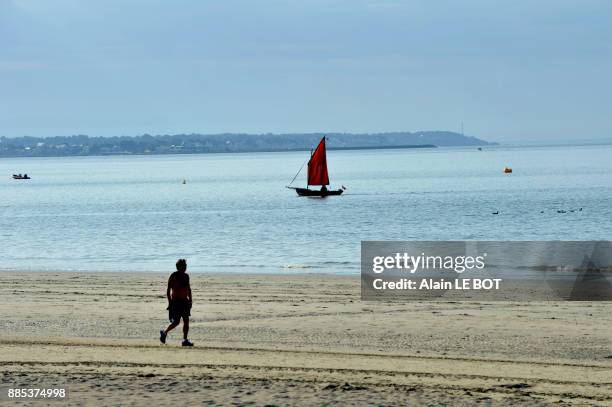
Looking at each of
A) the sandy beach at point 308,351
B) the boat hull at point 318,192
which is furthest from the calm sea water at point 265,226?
the sandy beach at point 308,351

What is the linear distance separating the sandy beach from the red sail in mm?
76372

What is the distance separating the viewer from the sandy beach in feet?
49.4

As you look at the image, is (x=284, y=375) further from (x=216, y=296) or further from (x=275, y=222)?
(x=275, y=222)

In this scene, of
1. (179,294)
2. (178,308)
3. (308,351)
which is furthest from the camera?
(308,351)

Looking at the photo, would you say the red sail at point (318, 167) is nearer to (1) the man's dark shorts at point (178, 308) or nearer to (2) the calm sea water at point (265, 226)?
(2) the calm sea water at point (265, 226)

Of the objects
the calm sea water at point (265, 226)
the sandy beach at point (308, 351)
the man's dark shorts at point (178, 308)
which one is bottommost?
the calm sea water at point (265, 226)

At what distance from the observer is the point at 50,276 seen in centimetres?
3822

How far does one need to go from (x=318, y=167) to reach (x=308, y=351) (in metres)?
90.9

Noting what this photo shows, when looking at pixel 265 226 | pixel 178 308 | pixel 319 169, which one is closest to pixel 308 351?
pixel 178 308

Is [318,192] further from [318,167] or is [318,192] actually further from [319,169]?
[318,167]

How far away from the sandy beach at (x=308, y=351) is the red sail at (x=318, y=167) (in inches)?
3007

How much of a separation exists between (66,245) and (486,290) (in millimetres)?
35866

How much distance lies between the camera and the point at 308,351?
1883 cm

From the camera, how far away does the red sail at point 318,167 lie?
10566cm
